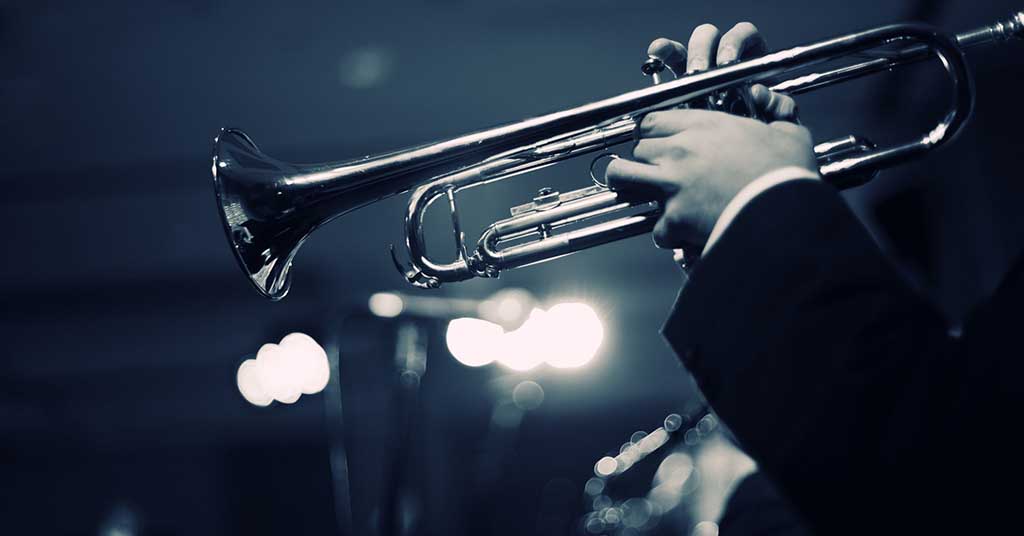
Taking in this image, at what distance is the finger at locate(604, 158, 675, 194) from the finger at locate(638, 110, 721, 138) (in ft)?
0.20

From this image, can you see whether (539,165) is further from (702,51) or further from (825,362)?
(825,362)

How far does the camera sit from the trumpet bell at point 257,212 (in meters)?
1.60

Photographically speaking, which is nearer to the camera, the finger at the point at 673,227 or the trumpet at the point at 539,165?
the finger at the point at 673,227

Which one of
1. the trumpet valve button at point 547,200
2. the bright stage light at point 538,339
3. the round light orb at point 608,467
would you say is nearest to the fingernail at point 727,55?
the trumpet valve button at point 547,200

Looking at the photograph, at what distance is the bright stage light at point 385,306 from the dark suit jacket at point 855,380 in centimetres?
196

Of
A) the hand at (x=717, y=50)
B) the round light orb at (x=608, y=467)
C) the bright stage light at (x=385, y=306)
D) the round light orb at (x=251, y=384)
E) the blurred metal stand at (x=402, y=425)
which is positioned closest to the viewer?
the hand at (x=717, y=50)

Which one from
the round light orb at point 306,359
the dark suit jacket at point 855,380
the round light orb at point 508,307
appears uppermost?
the round light orb at point 306,359

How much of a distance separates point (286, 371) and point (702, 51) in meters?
5.14

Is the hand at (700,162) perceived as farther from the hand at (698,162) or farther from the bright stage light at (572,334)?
the bright stage light at (572,334)

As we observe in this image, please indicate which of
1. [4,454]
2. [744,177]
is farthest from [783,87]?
[4,454]

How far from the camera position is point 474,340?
5.48 m

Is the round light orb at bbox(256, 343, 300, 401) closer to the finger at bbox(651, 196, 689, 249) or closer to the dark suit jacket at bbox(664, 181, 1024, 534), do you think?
the finger at bbox(651, 196, 689, 249)

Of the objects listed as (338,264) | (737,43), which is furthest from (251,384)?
(737,43)

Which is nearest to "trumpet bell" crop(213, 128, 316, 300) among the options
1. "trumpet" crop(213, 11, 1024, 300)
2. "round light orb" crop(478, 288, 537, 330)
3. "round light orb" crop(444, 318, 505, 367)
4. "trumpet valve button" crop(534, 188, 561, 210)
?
"trumpet" crop(213, 11, 1024, 300)
